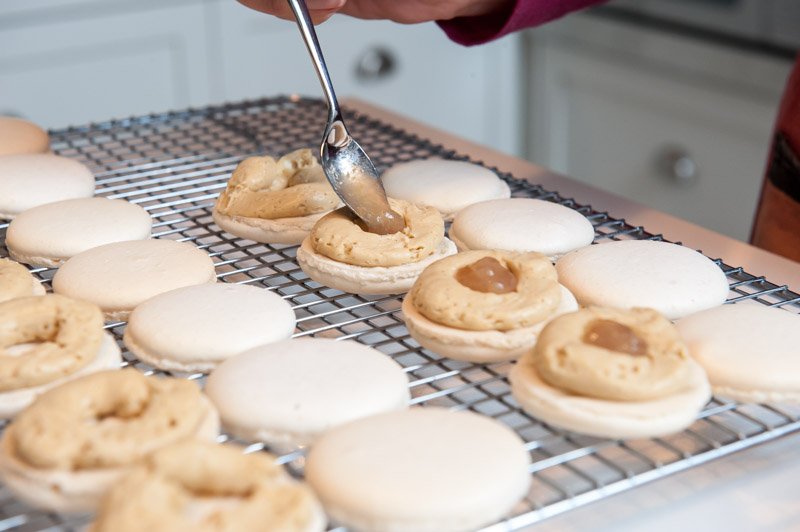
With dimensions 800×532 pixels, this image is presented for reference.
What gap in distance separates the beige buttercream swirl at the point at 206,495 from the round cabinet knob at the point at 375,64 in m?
2.28

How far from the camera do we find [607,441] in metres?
0.96

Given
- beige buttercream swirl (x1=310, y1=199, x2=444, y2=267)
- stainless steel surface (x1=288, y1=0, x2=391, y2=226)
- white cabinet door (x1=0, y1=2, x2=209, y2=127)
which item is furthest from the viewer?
white cabinet door (x1=0, y1=2, x2=209, y2=127)

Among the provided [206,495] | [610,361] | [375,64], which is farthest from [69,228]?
[375,64]

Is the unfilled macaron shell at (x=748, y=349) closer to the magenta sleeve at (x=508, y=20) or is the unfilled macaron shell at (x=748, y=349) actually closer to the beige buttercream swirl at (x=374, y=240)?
the beige buttercream swirl at (x=374, y=240)

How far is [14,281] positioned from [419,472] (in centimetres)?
58

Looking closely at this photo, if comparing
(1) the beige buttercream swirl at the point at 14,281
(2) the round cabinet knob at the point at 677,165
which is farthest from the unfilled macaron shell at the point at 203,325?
(2) the round cabinet knob at the point at 677,165

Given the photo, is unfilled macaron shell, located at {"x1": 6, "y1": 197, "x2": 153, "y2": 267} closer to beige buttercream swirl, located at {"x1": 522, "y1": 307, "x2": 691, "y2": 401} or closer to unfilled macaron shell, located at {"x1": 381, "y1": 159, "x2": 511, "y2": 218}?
unfilled macaron shell, located at {"x1": 381, "y1": 159, "x2": 511, "y2": 218}

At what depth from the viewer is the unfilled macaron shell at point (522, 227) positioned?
1323 millimetres

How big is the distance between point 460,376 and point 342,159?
0.42m

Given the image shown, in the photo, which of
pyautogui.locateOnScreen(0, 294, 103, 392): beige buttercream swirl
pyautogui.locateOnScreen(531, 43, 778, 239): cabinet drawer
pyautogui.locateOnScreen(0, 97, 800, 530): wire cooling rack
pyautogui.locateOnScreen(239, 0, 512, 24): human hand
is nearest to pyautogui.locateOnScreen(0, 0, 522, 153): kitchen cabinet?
pyautogui.locateOnScreen(531, 43, 778, 239): cabinet drawer

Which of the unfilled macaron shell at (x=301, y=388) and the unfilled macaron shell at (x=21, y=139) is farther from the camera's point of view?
the unfilled macaron shell at (x=21, y=139)

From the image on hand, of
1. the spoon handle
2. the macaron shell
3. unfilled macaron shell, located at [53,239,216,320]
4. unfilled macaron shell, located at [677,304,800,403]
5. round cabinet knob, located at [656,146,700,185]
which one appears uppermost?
the spoon handle

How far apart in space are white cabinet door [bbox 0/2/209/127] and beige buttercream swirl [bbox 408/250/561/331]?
1737 mm

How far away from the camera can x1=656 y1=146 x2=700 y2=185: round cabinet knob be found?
2.77 m
